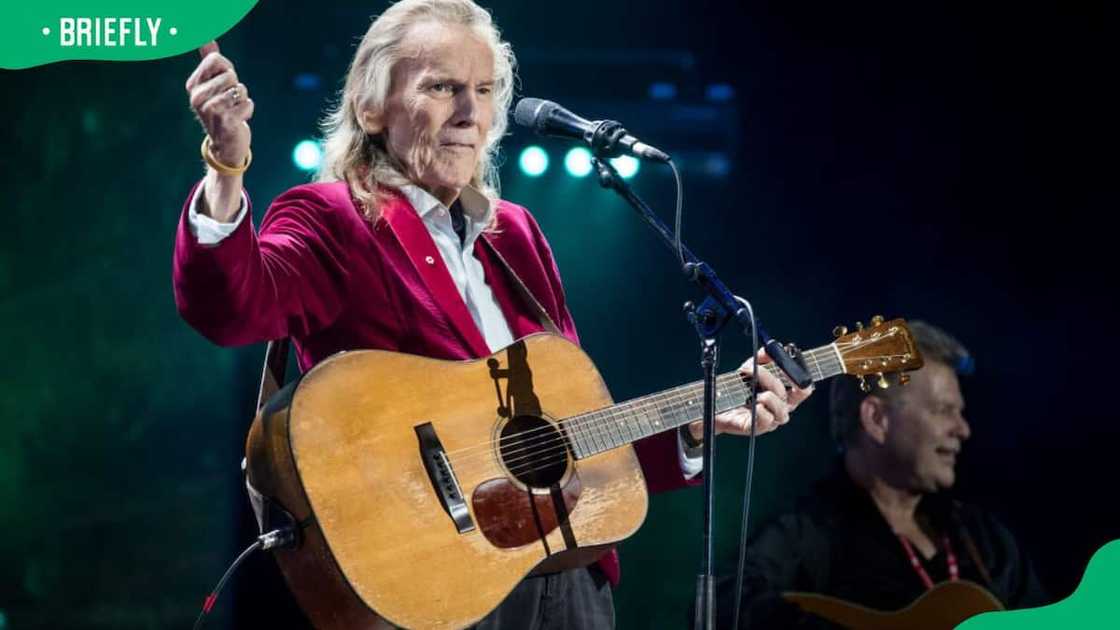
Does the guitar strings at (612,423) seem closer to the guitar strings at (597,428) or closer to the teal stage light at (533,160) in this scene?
the guitar strings at (597,428)

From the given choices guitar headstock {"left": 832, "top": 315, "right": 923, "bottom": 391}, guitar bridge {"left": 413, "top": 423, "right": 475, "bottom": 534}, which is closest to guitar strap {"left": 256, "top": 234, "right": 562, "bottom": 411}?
guitar bridge {"left": 413, "top": 423, "right": 475, "bottom": 534}

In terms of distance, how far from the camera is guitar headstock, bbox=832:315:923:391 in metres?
2.81

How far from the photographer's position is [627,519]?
2.40 m

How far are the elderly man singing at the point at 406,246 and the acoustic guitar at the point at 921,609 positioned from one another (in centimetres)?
193

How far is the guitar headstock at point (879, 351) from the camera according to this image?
2814 mm

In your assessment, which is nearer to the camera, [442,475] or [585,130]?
[442,475]

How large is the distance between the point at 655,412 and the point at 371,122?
0.92 meters

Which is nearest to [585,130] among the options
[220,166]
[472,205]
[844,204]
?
[472,205]

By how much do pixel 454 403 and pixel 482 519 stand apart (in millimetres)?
231

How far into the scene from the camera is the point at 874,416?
4691 mm

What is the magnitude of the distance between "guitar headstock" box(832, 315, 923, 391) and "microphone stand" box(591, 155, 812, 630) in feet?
1.66

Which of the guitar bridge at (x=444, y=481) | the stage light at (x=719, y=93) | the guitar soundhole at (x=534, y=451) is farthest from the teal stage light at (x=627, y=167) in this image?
the guitar bridge at (x=444, y=481)

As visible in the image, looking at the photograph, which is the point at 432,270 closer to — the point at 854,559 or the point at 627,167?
the point at 627,167

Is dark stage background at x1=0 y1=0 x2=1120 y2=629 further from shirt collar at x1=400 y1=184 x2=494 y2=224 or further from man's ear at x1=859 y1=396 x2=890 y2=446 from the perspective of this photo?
shirt collar at x1=400 y1=184 x2=494 y2=224
